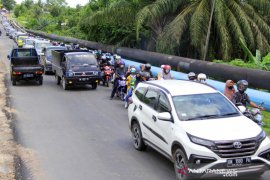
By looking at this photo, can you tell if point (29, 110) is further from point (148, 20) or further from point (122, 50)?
point (122, 50)

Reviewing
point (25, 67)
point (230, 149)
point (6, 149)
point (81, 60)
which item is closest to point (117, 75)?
point (81, 60)

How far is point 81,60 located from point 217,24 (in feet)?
23.0

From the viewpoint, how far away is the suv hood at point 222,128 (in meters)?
7.96

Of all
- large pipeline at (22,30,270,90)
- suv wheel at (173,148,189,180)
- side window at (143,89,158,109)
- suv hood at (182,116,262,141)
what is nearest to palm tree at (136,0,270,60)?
large pipeline at (22,30,270,90)

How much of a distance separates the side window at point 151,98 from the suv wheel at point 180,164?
176 centimetres

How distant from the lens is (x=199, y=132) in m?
8.12

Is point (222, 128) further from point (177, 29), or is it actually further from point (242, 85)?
point (177, 29)

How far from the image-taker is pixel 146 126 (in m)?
10.2

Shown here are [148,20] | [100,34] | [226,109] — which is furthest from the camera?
[100,34]

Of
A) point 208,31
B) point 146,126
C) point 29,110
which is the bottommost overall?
point 29,110

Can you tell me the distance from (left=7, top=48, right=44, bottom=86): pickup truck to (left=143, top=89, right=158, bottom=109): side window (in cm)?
1361

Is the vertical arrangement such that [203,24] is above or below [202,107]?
above

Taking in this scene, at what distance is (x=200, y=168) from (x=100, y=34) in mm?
30158

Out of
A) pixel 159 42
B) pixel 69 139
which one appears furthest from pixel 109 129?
pixel 159 42
